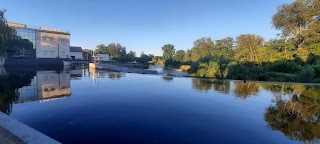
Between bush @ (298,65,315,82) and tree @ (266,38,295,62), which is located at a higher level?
tree @ (266,38,295,62)

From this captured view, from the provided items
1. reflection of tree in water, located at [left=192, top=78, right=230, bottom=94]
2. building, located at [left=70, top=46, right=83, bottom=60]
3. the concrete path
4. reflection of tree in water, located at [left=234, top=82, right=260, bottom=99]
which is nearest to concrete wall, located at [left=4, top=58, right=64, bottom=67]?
building, located at [left=70, top=46, right=83, bottom=60]

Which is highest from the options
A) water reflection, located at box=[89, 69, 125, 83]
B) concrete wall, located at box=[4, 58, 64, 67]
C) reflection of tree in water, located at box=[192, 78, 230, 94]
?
concrete wall, located at box=[4, 58, 64, 67]

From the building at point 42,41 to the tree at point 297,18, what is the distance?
55548 mm

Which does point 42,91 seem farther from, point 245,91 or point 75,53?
point 75,53

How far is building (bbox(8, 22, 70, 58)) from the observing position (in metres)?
50.9

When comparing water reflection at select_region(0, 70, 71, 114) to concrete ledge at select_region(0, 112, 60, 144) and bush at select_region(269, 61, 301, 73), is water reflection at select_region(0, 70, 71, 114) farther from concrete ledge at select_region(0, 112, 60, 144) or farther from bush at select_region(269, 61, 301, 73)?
bush at select_region(269, 61, 301, 73)

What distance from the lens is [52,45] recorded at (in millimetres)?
56906

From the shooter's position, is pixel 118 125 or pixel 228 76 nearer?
pixel 118 125

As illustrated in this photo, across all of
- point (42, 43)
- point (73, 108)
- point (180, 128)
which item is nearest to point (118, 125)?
point (180, 128)

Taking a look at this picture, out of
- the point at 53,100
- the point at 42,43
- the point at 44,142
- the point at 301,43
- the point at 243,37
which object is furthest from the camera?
the point at 42,43

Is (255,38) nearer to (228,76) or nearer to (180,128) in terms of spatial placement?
(228,76)

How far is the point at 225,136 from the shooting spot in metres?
6.20

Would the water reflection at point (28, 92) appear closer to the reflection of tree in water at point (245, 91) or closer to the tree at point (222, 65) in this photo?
the reflection of tree in water at point (245, 91)

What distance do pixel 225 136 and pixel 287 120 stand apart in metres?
3.39
